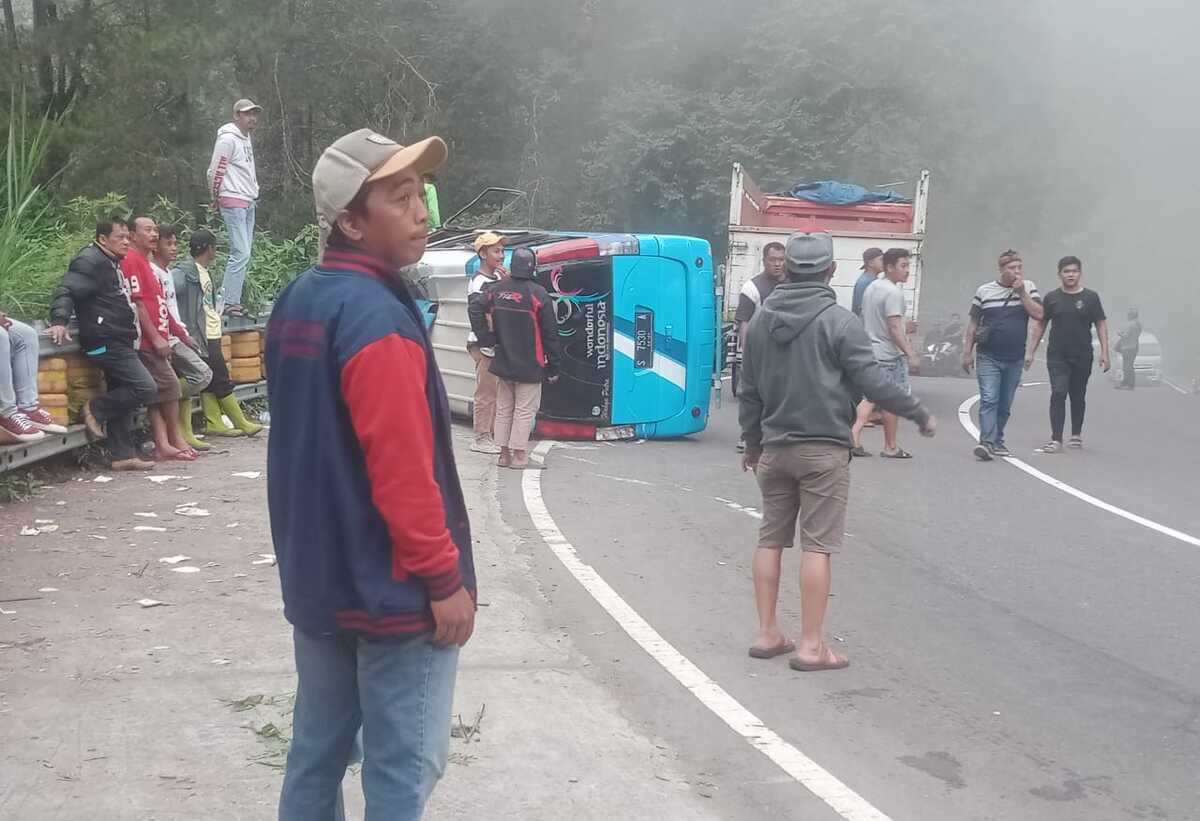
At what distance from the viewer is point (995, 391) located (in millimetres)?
12570

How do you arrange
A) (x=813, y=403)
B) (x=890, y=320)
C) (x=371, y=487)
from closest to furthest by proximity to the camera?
(x=371, y=487)
(x=813, y=403)
(x=890, y=320)

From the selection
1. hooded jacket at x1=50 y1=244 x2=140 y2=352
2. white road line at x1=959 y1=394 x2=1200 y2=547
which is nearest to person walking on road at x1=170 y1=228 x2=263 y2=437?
hooded jacket at x1=50 y1=244 x2=140 y2=352

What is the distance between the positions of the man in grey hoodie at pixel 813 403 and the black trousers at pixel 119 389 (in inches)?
207

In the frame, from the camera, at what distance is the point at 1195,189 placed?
1975 inches

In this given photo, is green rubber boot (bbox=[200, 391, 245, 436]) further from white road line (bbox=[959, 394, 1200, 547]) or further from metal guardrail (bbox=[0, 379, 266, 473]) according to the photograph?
white road line (bbox=[959, 394, 1200, 547])

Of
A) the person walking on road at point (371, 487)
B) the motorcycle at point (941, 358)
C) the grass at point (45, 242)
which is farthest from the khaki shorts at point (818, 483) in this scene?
the motorcycle at point (941, 358)

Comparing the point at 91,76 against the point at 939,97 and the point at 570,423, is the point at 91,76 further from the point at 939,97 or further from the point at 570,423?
the point at 939,97

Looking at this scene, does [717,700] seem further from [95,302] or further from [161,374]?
[161,374]

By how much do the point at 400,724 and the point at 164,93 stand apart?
19638 millimetres

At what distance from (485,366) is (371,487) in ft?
29.1

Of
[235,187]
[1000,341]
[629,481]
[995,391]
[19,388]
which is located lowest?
[629,481]

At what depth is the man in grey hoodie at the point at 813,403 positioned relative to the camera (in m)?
5.65

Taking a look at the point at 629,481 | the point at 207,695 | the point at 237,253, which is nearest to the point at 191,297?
the point at 237,253

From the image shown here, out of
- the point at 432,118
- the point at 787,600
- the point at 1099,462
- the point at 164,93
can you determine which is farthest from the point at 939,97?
the point at 787,600
